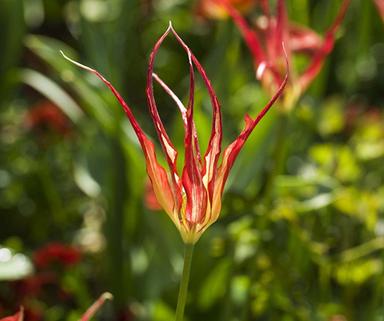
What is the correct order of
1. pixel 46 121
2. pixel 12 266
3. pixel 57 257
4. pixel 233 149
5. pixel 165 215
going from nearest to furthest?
pixel 233 149 → pixel 12 266 → pixel 57 257 → pixel 165 215 → pixel 46 121

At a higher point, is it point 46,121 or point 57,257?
point 46,121

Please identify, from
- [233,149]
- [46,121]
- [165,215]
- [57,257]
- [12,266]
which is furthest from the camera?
[46,121]

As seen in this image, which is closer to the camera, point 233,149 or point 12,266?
point 233,149

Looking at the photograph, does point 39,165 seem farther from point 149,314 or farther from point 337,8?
point 337,8

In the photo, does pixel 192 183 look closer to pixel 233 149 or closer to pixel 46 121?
pixel 233 149

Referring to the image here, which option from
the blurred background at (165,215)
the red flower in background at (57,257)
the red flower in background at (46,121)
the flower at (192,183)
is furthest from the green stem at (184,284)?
the red flower in background at (46,121)

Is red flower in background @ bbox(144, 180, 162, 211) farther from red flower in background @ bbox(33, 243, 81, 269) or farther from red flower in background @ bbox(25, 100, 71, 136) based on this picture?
red flower in background @ bbox(25, 100, 71, 136)

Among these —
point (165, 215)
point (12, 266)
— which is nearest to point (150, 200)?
point (165, 215)

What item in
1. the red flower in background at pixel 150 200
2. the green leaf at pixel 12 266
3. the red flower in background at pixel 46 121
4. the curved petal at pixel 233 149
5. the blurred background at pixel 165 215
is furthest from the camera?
the red flower in background at pixel 46 121

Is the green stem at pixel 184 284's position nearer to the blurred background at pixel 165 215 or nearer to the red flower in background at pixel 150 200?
the blurred background at pixel 165 215
